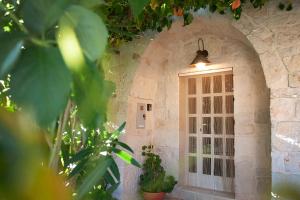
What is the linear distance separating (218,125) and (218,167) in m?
0.50

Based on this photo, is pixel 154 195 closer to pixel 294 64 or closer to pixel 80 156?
pixel 294 64

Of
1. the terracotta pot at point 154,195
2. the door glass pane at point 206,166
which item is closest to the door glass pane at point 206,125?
the door glass pane at point 206,166

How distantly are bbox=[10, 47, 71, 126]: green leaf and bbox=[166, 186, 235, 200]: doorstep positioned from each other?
373 cm

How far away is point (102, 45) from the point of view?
20 centimetres

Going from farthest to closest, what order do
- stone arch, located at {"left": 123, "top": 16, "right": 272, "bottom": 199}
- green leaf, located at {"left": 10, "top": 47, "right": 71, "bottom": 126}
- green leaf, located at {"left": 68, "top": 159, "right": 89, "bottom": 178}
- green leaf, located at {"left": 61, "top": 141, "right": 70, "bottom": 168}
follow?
1. stone arch, located at {"left": 123, "top": 16, "right": 272, "bottom": 199}
2. green leaf, located at {"left": 61, "top": 141, "right": 70, "bottom": 168}
3. green leaf, located at {"left": 68, "top": 159, "right": 89, "bottom": 178}
4. green leaf, located at {"left": 10, "top": 47, "right": 71, "bottom": 126}

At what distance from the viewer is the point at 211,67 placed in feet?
12.8

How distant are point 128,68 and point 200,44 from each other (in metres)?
0.93

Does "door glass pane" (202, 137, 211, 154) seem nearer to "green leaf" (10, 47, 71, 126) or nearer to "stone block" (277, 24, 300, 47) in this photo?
"stone block" (277, 24, 300, 47)

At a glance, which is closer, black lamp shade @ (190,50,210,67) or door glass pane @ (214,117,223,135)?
black lamp shade @ (190,50,210,67)

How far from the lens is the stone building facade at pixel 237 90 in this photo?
281cm

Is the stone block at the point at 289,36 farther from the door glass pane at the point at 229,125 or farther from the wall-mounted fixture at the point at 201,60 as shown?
the door glass pane at the point at 229,125

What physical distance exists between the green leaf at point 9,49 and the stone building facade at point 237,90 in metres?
2.20

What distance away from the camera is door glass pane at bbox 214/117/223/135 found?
155 inches

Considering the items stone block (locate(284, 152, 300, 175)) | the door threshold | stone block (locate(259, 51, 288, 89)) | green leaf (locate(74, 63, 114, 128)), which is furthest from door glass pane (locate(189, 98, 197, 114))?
green leaf (locate(74, 63, 114, 128))
